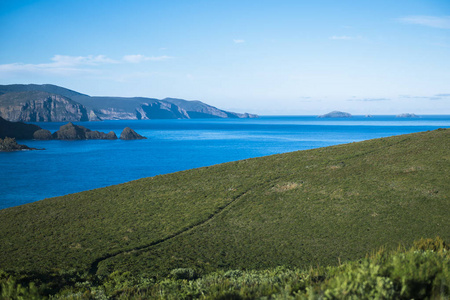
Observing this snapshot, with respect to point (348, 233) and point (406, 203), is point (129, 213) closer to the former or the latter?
point (348, 233)

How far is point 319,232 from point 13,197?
5619cm

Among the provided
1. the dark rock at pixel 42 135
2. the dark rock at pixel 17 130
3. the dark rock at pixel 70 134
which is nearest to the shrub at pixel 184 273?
the dark rock at pixel 17 130

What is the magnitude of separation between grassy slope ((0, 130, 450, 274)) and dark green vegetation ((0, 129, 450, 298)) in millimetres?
102

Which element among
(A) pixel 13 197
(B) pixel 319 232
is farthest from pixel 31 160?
(B) pixel 319 232

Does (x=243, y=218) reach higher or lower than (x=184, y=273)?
higher

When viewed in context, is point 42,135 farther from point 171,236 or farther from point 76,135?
point 171,236

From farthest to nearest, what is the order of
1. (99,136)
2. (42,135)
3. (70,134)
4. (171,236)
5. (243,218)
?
(99,136), (70,134), (42,135), (243,218), (171,236)

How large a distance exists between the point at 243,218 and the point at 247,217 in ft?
1.36

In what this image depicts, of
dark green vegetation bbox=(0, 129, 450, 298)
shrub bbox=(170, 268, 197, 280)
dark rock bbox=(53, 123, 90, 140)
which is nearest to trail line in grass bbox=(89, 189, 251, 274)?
dark green vegetation bbox=(0, 129, 450, 298)

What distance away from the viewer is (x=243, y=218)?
96.5 feet

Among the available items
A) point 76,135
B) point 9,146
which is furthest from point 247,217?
point 76,135

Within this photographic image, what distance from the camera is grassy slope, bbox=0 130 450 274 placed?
2186 centimetres

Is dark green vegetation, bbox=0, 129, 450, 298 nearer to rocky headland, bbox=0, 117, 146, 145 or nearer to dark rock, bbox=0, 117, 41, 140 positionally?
rocky headland, bbox=0, 117, 146, 145

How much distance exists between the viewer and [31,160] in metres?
101
